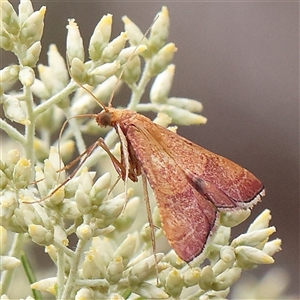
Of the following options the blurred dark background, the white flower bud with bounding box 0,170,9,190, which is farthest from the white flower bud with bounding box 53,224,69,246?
the blurred dark background

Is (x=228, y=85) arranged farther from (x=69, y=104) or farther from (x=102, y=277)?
(x=102, y=277)

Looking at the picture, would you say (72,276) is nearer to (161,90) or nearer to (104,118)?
(104,118)

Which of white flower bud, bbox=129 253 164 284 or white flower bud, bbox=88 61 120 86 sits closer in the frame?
white flower bud, bbox=129 253 164 284

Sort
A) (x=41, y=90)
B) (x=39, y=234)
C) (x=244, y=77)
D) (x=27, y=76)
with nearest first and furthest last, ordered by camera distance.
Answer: (x=39, y=234) → (x=27, y=76) → (x=41, y=90) → (x=244, y=77)

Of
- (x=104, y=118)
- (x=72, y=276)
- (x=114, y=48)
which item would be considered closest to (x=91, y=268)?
(x=72, y=276)

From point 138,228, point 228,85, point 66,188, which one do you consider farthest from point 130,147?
point 228,85

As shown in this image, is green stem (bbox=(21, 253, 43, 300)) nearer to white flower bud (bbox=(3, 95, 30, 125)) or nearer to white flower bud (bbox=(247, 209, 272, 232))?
white flower bud (bbox=(3, 95, 30, 125))

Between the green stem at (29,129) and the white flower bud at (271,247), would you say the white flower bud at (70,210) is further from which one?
the white flower bud at (271,247)

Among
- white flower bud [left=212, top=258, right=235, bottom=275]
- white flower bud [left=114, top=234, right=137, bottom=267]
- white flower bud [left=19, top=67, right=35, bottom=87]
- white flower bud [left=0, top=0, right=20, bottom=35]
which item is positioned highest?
white flower bud [left=0, top=0, right=20, bottom=35]
